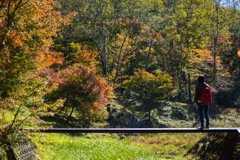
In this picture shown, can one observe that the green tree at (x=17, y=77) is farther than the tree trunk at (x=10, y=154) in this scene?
No

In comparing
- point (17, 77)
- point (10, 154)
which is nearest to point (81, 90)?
point (10, 154)

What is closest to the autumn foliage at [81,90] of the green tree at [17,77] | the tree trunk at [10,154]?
the tree trunk at [10,154]

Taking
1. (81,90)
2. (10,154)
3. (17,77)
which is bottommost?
(10,154)

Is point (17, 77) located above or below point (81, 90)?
above

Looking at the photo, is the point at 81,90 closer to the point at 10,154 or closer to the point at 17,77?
the point at 10,154

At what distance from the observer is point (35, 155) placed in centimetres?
975

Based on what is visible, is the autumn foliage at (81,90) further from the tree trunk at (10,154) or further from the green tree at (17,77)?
the green tree at (17,77)

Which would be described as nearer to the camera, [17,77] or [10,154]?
[17,77]

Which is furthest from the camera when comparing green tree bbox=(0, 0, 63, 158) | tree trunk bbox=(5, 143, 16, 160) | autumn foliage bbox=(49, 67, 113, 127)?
autumn foliage bbox=(49, 67, 113, 127)

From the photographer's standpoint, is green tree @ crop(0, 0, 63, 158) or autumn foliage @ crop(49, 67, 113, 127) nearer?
green tree @ crop(0, 0, 63, 158)

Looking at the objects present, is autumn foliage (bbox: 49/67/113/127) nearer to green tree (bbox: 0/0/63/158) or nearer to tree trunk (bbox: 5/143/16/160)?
tree trunk (bbox: 5/143/16/160)

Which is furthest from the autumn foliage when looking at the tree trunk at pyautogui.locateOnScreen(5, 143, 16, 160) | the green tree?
the green tree

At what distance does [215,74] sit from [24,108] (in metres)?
32.7

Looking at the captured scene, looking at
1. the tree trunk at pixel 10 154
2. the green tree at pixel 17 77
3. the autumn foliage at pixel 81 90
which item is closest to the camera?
the green tree at pixel 17 77
